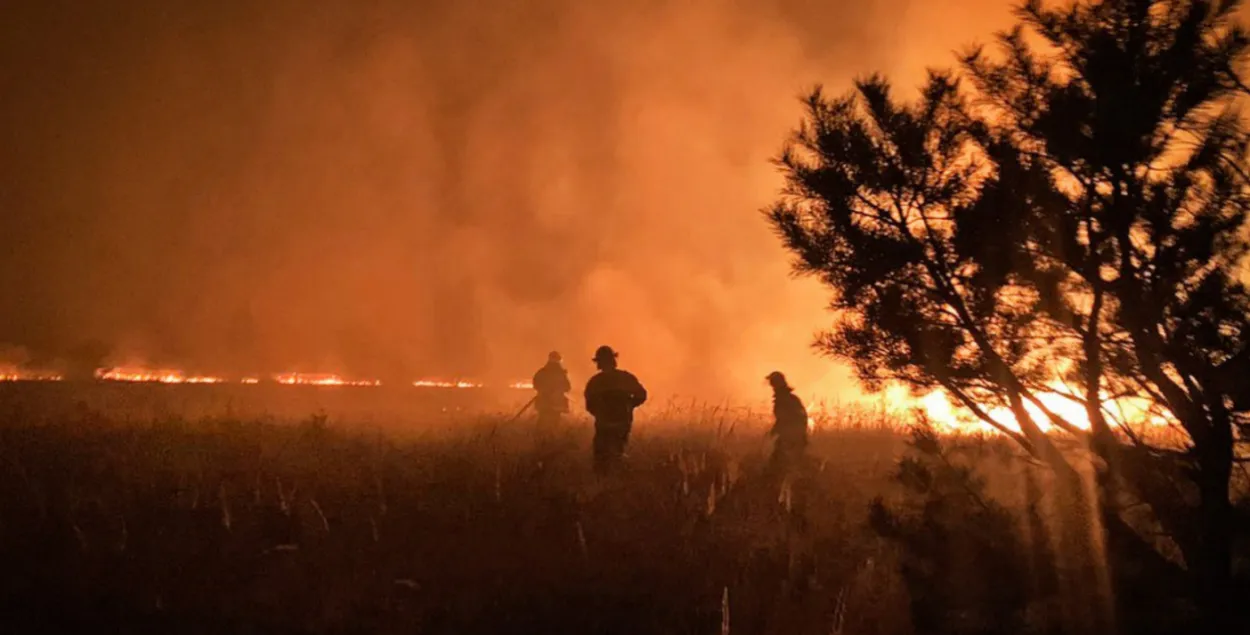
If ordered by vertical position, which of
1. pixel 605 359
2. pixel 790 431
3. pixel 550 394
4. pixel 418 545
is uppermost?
pixel 605 359

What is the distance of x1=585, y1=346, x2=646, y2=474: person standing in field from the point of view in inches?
345

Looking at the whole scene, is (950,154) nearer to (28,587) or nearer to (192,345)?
(28,587)

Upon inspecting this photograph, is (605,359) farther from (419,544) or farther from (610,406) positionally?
(419,544)

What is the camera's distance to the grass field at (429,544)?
4715mm

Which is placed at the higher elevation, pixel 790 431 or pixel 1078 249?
pixel 1078 249

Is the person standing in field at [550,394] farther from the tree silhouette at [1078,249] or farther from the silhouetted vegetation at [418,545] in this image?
the tree silhouette at [1078,249]

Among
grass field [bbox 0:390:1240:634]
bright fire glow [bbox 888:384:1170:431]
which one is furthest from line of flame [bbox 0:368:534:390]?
bright fire glow [bbox 888:384:1170:431]

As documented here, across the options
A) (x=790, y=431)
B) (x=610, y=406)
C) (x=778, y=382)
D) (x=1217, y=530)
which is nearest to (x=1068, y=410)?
(x=1217, y=530)

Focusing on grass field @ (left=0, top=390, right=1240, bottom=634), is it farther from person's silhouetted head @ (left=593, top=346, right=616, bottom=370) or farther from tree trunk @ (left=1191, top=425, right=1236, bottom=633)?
person's silhouetted head @ (left=593, top=346, right=616, bottom=370)

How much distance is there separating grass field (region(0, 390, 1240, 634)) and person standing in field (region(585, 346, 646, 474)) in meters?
0.31

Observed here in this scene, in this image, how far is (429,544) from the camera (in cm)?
572

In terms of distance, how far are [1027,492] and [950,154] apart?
7.56 ft

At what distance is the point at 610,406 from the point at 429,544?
3.64 m

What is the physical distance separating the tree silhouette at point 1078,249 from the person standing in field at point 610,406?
4.55 m
